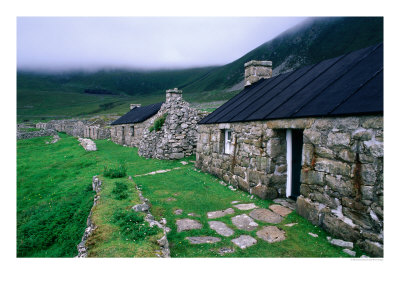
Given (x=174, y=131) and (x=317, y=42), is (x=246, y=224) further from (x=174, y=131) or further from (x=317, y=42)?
(x=317, y=42)

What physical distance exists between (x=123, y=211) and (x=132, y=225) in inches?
36.6

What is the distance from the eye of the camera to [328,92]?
6285mm

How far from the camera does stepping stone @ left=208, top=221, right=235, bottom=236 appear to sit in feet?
18.8

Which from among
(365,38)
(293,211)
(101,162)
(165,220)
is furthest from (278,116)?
(365,38)

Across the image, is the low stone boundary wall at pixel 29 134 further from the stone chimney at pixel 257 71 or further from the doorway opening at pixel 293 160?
the doorway opening at pixel 293 160

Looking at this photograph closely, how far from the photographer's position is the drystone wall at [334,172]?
14.7ft

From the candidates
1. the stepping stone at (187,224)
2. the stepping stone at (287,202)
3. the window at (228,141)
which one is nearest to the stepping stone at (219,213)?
the stepping stone at (187,224)

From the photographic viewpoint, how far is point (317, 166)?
19.2ft

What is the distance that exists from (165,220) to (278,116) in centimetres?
442

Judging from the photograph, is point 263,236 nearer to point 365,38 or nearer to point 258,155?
point 258,155

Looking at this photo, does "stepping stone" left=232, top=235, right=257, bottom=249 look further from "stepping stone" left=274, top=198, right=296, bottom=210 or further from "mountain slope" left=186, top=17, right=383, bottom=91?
"mountain slope" left=186, top=17, right=383, bottom=91

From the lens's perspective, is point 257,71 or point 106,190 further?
point 257,71

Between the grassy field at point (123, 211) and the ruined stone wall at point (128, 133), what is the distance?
12.8 m

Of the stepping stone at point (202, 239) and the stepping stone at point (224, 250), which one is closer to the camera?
the stepping stone at point (224, 250)
